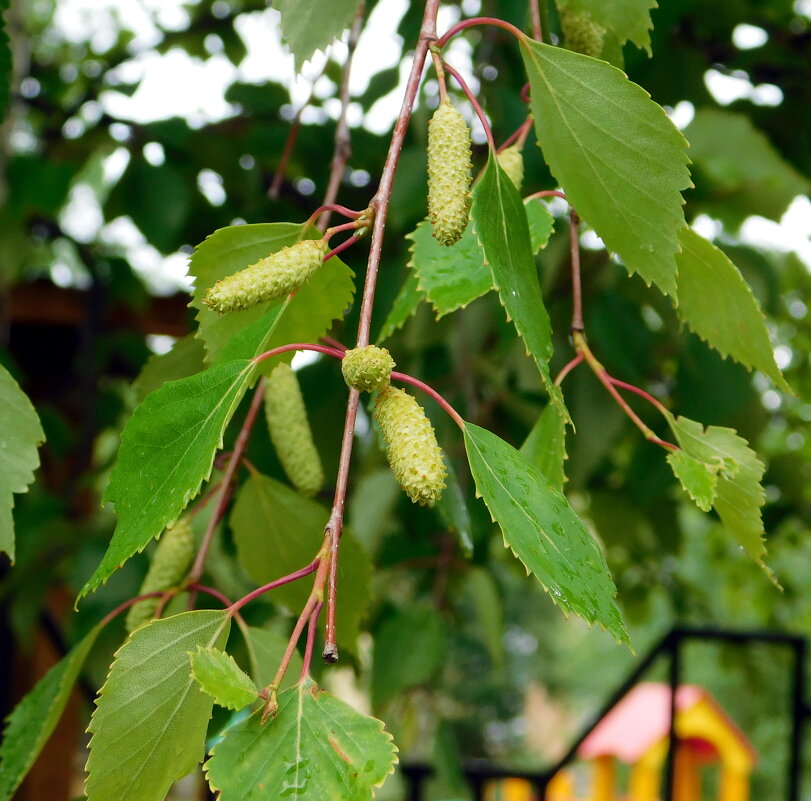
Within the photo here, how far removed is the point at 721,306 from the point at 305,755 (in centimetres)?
34

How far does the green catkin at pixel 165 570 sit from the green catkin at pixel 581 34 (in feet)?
1.21

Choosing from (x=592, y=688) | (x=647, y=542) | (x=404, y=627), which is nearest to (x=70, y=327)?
(x=647, y=542)

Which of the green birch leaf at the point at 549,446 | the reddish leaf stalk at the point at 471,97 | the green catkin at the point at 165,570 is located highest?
the reddish leaf stalk at the point at 471,97

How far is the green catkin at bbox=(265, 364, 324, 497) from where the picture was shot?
0.68 metres

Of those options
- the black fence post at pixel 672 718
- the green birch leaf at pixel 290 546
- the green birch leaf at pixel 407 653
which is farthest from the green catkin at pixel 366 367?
the black fence post at pixel 672 718

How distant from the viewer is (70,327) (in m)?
2.63

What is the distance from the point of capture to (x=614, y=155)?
47 cm

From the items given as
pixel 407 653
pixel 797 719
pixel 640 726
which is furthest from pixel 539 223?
pixel 640 726

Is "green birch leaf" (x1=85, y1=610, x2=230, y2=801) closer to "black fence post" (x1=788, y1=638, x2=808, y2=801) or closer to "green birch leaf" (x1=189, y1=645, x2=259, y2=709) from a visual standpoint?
"green birch leaf" (x1=189, y1=645, x2=259, y2=709)

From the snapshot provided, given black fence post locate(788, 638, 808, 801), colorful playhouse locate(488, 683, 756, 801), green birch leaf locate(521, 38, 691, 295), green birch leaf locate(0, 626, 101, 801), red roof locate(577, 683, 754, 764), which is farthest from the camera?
red roof locate(577, 683, 754, 764)

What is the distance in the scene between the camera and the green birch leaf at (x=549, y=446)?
0.50 m

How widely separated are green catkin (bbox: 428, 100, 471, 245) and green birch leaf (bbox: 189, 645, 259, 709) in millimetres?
203

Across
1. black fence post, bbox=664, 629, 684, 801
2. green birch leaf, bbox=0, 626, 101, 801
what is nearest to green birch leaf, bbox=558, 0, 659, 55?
green birch leaf, bbox=0, 626, 101, 801

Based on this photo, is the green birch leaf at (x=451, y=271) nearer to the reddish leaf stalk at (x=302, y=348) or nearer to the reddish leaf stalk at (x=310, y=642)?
the reddish leaf stalk at (x=302, y=348)
